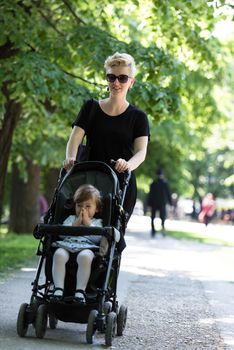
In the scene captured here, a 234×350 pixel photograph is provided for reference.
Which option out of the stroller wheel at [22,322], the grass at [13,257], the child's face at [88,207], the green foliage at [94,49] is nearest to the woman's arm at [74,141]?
the child's face at [88,207]

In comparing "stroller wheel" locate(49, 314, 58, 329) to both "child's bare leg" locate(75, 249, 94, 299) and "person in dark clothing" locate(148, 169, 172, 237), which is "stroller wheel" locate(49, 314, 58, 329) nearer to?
"child's bare leg" locate(75, 249, 94, 299)

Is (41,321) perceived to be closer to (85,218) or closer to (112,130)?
(85,218)

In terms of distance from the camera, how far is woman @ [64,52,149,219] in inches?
290

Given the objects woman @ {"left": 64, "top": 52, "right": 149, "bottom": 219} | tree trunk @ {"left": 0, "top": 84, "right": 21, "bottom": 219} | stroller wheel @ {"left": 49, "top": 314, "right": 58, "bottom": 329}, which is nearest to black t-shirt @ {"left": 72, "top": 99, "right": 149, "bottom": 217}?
woman @ {"left": 64, "top": 52, "right": 149, "bottom": 219}

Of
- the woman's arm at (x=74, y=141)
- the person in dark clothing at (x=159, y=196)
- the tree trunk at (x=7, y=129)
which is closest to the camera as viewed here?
the woman's arm at (x=74, y=141)

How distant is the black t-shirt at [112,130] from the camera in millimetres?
7430

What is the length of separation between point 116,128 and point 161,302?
2.97 m

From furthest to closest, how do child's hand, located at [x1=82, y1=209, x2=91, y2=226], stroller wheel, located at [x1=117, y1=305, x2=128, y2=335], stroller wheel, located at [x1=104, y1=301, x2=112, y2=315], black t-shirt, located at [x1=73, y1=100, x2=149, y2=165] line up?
black t-shirt, located at [x1=73, y1=100, x2=149, y2=165] → stroller wheel, located at [x1=117, y1=305, x2=128, y2=335] → child's hand, located at [x1=82, y1=209, x2=91, y2=226] → stroller wheel, located at [x1=104, y1=301, x2=112, y2=315]

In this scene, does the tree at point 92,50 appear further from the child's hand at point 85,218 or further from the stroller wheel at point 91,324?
the stroller wheel at point 91,324

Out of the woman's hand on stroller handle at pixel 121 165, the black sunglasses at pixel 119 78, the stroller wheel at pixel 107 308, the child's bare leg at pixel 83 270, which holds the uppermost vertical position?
the black sunglasses at pixel 119 78

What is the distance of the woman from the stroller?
0.21 metres

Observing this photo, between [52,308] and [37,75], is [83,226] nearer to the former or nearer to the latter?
[52,308]

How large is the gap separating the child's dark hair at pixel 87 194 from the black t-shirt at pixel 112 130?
535 millimetres

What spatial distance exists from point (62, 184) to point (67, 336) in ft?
3.84
